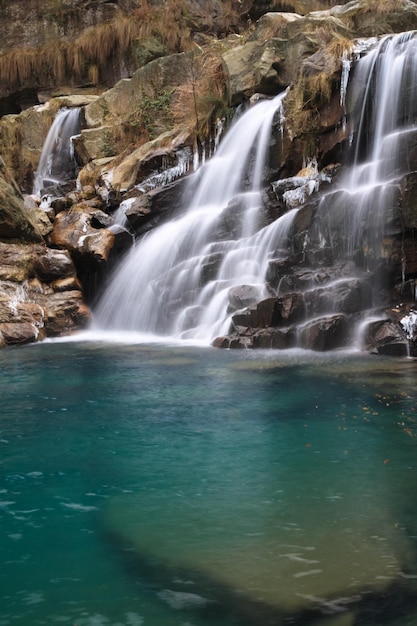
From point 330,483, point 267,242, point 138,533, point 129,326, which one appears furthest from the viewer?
point 129,326

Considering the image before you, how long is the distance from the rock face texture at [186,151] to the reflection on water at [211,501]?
125 inches

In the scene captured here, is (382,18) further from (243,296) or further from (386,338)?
(386,338)

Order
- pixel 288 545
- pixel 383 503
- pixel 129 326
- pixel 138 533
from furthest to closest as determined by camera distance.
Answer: pixel 129 326 < pixel 383 503 < pixel 138 533 < pixel 288 545

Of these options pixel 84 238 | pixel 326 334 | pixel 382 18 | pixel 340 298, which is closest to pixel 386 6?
pixel 382 18

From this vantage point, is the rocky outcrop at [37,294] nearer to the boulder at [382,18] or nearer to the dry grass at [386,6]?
the boulder at [382,18]

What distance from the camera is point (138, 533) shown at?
377 cm

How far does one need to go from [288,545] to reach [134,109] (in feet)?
68.4

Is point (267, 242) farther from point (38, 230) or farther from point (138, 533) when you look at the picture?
point (138, 533)

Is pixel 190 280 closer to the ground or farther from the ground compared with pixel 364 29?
closer to the ground

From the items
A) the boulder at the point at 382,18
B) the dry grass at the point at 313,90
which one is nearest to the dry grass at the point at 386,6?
the boulder at the point at 382,18

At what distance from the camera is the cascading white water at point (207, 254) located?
12.4 m

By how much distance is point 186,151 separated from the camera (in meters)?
17.4

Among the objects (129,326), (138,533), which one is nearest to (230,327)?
(129,326)

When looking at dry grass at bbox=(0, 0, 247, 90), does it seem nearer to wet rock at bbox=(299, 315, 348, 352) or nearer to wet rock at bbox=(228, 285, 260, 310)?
wet rock at bbox=(228, 285, 260, 310)
